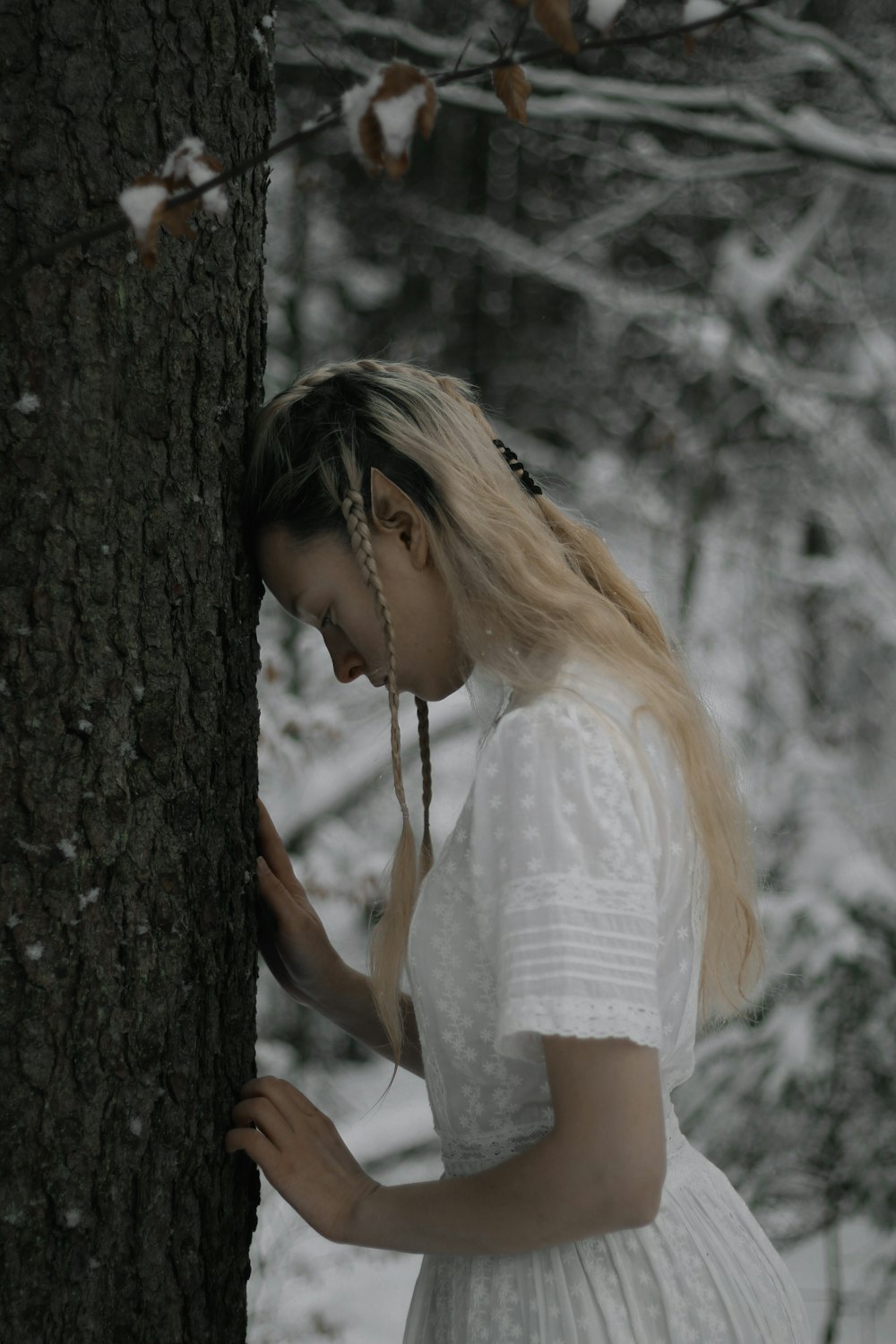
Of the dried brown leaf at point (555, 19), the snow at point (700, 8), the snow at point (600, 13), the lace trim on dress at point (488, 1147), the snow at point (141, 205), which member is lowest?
the lace trim on dress at point (488, 1147)

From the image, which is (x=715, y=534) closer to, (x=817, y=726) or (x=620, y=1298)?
(x=817, y=726)

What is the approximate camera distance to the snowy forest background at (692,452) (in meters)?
3.64

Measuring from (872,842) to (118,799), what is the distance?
3.78 metres

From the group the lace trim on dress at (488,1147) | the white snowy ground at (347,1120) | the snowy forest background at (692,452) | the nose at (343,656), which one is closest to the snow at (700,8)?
the nose at (343,656)

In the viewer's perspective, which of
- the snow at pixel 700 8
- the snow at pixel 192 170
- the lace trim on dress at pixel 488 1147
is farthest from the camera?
the lace trim on dress at pixel 488 1147

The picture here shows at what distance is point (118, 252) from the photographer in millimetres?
1311

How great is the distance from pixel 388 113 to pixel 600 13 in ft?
0.88

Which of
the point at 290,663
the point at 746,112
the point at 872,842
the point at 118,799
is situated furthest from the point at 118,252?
the point at 872,842

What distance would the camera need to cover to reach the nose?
153cm

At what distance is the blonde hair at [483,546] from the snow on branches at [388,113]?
60 centimetres

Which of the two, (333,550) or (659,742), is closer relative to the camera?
(659,742)

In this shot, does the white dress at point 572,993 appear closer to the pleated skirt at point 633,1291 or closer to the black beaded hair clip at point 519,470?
the pleated skirt at point 633,1291

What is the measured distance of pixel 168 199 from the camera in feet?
2.98

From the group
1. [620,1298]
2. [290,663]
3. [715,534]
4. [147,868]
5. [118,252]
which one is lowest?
[620,1298]
